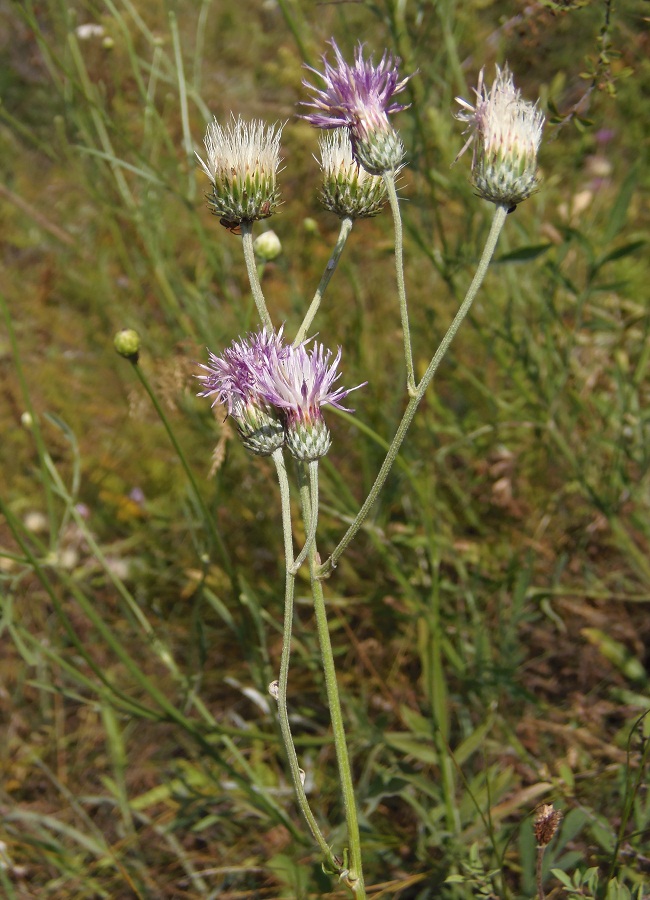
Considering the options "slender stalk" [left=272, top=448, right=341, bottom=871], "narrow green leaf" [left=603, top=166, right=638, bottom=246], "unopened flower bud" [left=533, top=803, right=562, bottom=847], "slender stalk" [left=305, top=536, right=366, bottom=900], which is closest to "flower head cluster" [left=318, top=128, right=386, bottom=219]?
"slender stalk" [left=272, top=448, right=341, bottom=871]

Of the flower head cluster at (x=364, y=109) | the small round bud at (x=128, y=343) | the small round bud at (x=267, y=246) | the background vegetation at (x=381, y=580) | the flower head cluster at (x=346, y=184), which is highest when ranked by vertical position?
the flower head cluster at (x=364, y=109)

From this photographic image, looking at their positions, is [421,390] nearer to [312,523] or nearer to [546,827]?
[312,523]

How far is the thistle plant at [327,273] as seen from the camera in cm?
108

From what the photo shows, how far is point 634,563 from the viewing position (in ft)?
7.50

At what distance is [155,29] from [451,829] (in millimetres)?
4916

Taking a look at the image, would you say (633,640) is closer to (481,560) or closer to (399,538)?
(481,560)

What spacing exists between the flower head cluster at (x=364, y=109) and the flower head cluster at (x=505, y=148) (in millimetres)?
107

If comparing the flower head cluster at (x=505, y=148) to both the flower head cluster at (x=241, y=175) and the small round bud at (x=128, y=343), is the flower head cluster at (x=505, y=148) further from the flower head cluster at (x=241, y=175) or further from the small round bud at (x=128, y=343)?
the small round bud at (x=128, y=343)

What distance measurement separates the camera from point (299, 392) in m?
1.12

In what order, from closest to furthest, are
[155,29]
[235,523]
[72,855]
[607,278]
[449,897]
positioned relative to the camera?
1. [449,897]
2. [72,855]
3. [235,523]
4. [607,278]
5. [155,29]

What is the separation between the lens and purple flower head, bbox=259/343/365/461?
110 cm

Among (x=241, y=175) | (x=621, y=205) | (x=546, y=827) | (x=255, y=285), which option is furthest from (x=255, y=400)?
(x=621, y=205)

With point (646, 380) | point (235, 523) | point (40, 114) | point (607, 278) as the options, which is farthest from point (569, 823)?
point (40, 114)

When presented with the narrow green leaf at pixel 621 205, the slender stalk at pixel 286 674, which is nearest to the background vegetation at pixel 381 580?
the narrow green leaf at pixel 621 205
